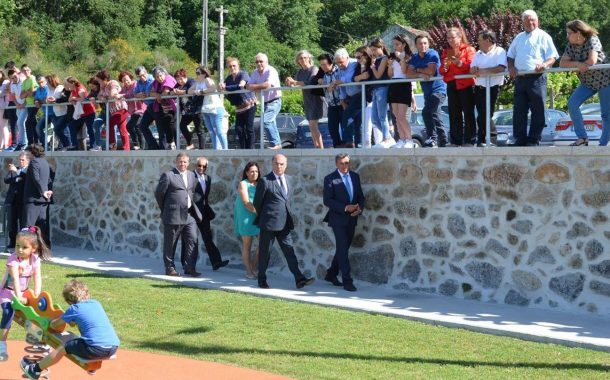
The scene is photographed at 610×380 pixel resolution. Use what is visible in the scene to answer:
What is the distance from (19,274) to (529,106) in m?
6.71

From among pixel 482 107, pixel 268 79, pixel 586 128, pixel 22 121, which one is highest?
pixel 268 79

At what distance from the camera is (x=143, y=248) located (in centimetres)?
1805

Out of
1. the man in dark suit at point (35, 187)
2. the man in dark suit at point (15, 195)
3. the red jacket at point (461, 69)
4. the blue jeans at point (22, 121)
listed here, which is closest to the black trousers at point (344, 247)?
the red jacket at point (461, 69)

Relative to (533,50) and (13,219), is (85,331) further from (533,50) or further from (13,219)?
(13,219)

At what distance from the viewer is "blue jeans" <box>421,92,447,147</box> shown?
13.5 metres

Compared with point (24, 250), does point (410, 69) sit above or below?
above

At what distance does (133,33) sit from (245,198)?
42338 millimetres

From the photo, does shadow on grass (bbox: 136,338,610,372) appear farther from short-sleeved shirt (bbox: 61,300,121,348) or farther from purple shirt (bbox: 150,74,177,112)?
purple shirt (bbox: 150,74,177,112)

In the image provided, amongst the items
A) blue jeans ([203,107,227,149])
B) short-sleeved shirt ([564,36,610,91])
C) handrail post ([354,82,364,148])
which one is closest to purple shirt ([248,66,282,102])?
blue jeans ([203,107,227,149])

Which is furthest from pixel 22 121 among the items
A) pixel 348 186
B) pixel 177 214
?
pixel 348 186

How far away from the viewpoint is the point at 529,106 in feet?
40.9

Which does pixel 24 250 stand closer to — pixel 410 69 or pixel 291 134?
pixel 410 69

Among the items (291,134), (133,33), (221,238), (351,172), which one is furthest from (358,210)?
(133,33)

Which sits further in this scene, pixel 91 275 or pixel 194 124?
pixel 194 124
